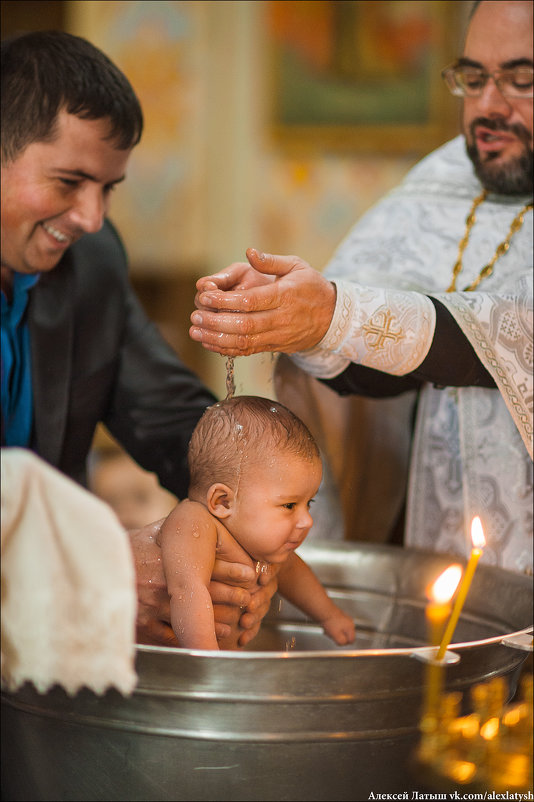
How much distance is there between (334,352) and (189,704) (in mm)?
728

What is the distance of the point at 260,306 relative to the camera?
58.5 inches

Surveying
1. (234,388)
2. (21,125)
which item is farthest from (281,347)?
(21,125)

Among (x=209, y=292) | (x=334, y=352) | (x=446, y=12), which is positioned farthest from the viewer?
(x=446, y=12)

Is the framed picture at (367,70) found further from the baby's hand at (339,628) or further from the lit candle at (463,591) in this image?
the lit candle at (463,591)

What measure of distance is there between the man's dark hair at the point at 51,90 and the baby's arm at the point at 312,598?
0.89 meters

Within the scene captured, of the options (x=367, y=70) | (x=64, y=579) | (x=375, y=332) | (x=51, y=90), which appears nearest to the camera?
(x=64, y=579)

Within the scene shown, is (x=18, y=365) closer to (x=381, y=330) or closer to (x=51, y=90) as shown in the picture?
(x=51, y=90)

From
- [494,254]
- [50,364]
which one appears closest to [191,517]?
[50,364]

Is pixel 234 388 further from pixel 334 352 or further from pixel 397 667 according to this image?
pixel 397 667

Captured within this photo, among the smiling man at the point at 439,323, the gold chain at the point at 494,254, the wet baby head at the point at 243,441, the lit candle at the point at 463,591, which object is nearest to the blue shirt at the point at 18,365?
the smiling man at the point at 439,323

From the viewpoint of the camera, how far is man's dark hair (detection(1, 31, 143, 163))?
1.90 meters

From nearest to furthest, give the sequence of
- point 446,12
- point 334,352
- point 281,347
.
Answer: point 281,347 < point 334,352 < point 446,12

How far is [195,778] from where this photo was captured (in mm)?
1236

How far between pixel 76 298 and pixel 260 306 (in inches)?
31.9
